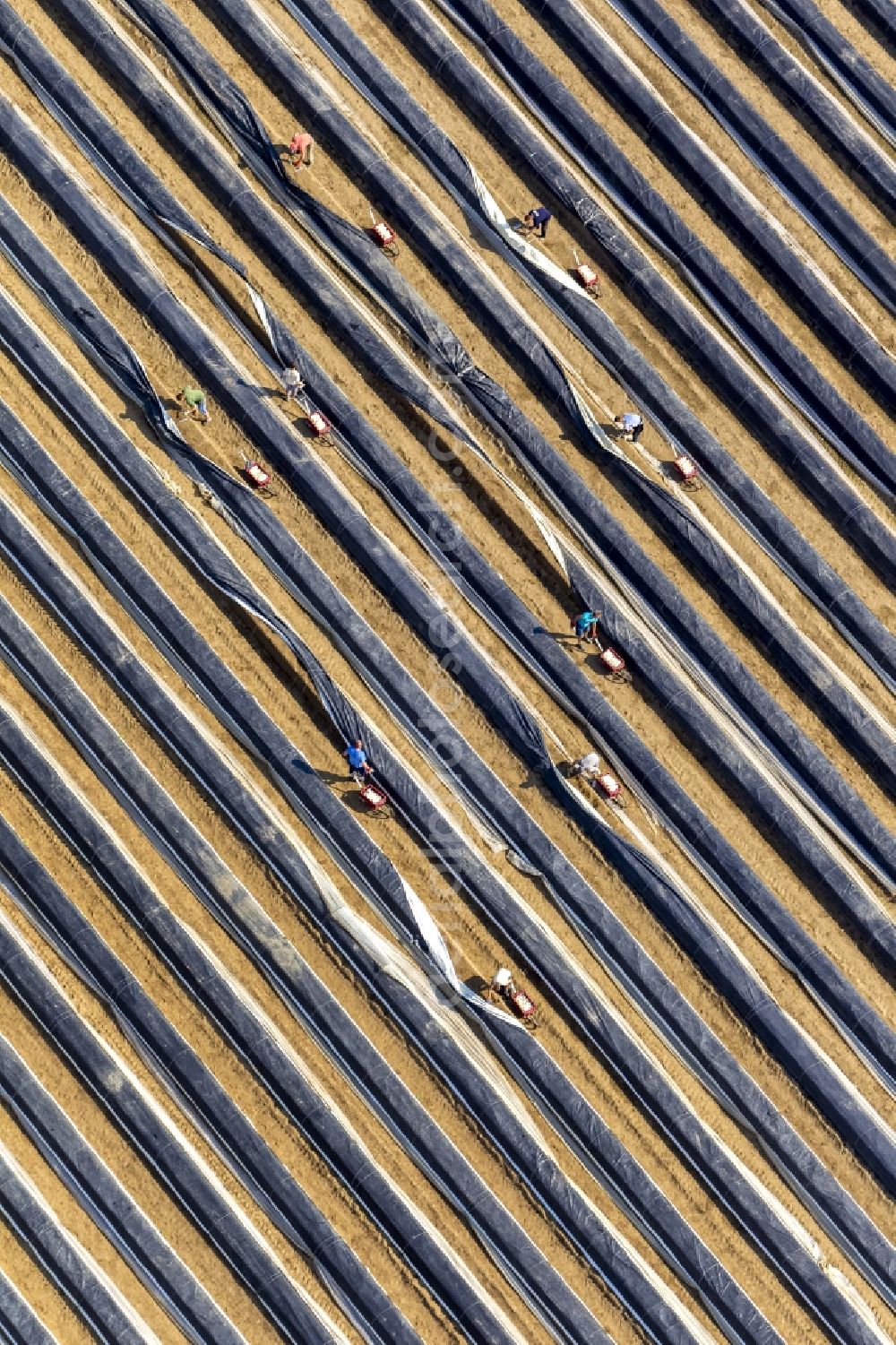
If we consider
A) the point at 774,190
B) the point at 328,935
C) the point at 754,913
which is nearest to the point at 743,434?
the point at 774,190

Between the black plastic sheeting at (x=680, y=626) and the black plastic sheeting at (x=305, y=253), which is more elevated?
the black plastic sheeting at (x=305, y=253)

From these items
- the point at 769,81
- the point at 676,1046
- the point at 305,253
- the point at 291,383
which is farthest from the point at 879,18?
the point at 676,1046

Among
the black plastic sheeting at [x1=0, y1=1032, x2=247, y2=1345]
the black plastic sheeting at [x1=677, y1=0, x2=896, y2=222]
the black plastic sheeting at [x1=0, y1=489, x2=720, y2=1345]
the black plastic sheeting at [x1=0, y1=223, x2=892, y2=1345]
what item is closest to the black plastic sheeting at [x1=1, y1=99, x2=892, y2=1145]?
the black plastic sheeting at [x1=0, y1=223, x2=892, y2=1345]

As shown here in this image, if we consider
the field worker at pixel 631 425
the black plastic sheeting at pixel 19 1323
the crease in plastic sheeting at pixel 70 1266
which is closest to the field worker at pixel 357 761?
the field worker at pixel 631 425

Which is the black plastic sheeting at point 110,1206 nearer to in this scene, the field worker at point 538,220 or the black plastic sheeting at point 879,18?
the field worker at point 538,220

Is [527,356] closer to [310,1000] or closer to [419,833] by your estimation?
→ [419,833]

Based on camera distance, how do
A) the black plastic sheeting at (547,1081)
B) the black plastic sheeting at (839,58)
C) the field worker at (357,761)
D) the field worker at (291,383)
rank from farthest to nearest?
1. the black plastic sheeting at (839,58)
2. the field worker at (291,383)
3. the field worker at (357,761)
4. the black plastic sheeting at (547,1081)

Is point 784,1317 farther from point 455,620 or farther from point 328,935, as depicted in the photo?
point 455,620
